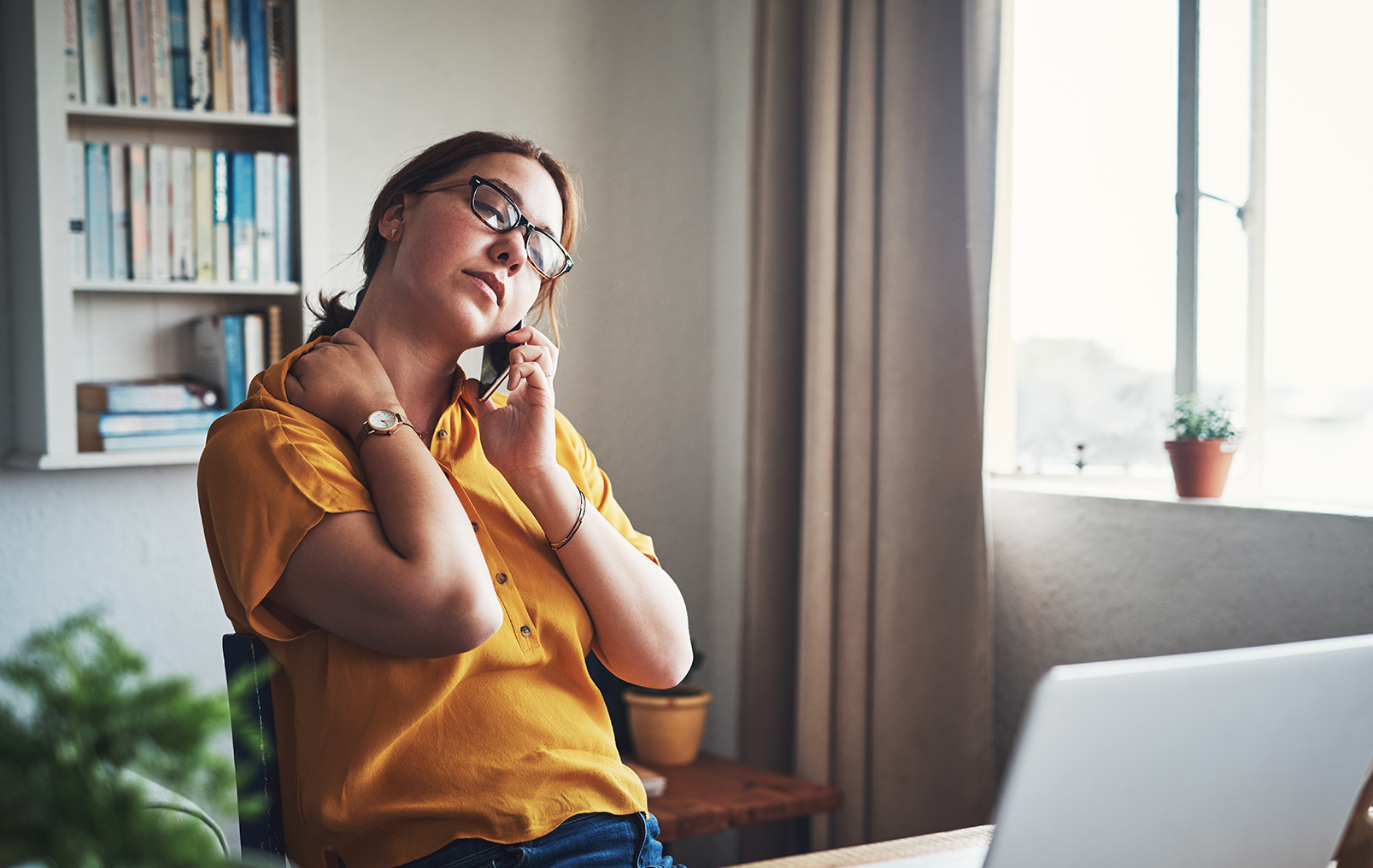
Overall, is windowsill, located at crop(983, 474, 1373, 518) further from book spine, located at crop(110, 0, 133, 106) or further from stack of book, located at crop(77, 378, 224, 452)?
book spine, located at crop(110, 0, 133, 106)

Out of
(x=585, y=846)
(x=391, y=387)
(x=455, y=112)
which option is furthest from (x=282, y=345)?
(x=585, y=846)

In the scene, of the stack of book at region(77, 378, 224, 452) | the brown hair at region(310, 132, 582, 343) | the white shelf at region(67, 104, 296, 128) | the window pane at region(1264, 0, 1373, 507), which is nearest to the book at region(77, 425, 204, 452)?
the stack of book at region(77, 378, 224, 452)

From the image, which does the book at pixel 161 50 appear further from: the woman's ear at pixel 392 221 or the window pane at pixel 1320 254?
the window pane at pixel 1320 254

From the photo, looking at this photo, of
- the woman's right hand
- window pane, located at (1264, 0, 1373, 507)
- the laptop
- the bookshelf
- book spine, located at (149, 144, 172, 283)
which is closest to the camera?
the laptop

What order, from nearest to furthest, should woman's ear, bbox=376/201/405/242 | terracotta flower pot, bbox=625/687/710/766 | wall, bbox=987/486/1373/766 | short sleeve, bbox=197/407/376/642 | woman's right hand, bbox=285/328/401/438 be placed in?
short sleeve, bbox=197/407/376/642
woman's right hand, bbox=285/328/401/438
woman's ear, bbox=376/201/405/242
wall, bbox=987/486/1373/766
terracotta flower pot, bbox=625/687/710/766

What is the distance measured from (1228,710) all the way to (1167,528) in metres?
1.29

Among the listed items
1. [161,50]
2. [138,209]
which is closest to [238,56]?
[161,50]

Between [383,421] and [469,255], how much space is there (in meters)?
0.22

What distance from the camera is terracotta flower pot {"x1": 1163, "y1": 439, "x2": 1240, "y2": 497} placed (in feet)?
5.94

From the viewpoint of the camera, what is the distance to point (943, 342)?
83.0 inches

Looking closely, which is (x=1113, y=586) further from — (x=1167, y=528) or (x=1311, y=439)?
(x=1311, y=439)

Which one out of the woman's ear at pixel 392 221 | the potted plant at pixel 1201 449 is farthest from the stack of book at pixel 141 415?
the potted plant at pixel 1201 449

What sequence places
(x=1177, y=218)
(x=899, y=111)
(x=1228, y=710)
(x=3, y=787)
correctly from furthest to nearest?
1. (x=899, y=111)
2. (x=1177, y=218)
3. (x=1228, y=710)
4. (x=3, y=787)

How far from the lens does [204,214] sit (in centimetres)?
206
